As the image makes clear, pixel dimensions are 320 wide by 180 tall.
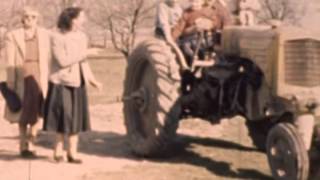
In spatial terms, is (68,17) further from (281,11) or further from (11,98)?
(281,11)

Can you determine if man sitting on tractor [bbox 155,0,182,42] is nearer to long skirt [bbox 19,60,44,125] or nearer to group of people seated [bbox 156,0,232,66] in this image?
group of people seated [bbox 156,0,232,66]

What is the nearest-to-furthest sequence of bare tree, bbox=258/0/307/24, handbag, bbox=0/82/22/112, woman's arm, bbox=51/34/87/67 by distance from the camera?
1. woman's arm, bbox=51/34/87/67
2. handbag, bbox=0/82/22/112
3. bare tree, bbox=258/0/307/24

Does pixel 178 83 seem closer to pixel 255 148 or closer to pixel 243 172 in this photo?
pixel 243 172

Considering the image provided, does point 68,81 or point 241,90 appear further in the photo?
point 241,90

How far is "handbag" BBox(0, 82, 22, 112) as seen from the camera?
1075 cm

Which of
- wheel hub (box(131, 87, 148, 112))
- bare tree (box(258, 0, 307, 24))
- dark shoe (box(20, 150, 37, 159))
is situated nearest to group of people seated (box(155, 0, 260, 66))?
wheel hub (box(131, 87, 148, 112))

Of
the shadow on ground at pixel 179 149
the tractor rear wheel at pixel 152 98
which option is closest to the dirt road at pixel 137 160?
the shadow on ground at pixel 179 149

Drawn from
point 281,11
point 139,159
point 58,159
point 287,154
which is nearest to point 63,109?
point 58,159

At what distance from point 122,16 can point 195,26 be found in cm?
2230

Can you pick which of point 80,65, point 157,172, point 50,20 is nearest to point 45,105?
point 80,65

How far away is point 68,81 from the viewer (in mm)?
9969

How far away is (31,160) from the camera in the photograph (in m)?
10.3

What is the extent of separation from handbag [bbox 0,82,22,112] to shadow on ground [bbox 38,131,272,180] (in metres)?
1.02

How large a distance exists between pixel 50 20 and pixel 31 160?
24.5 metres
